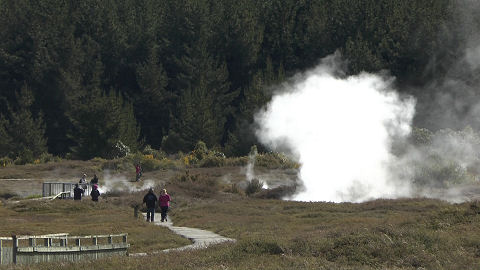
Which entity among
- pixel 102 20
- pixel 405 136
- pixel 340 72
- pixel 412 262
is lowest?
pixel 412 262

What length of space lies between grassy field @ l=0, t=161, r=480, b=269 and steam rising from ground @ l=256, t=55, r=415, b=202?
17.7 feet

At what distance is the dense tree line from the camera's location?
97.0 m

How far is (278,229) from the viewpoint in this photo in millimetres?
36375

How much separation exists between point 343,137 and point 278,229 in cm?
2114

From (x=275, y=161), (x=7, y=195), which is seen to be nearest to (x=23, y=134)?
(x=275, y=161)

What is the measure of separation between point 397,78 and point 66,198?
5118 cm

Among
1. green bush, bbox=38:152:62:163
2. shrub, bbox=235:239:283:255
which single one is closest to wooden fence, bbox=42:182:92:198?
green bush, bbox=38:152:62:163

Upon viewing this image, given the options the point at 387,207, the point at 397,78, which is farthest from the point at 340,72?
the point at 387,207

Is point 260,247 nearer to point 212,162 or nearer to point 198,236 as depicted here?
point 198,236

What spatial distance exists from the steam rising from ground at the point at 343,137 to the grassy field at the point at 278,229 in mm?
5389

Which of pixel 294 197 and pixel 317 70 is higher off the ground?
pixel 317 70

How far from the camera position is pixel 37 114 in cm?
10606

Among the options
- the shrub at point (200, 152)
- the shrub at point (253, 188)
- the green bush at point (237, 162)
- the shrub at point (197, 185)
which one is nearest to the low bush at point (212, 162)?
the green bush at point (237, 162)

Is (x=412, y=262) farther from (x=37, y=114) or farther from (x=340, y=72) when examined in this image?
(x=37, y=114)
